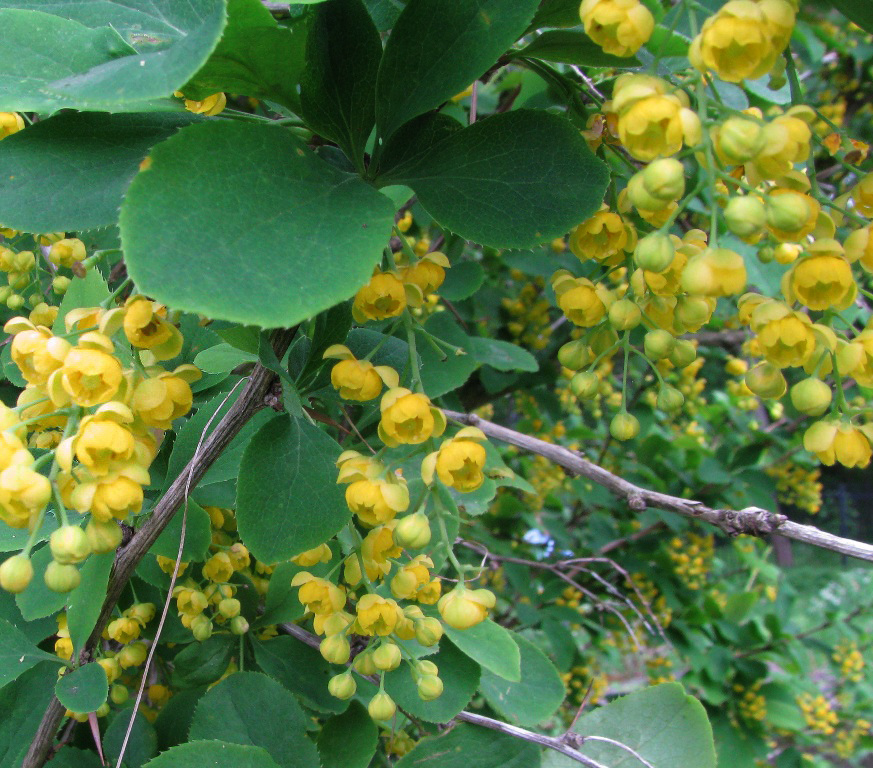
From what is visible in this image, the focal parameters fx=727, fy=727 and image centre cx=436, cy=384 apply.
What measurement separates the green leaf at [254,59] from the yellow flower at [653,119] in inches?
13.2

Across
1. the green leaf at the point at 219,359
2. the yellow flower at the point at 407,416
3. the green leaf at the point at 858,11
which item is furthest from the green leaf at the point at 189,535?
the green leaf at the point at 858,11

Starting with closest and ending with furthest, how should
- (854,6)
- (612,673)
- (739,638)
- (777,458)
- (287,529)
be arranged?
(854,6), (287,529), (739,638), (777,458), (612,673)

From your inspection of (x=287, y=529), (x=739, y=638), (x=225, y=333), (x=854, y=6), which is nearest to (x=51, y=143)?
(x=225, y=333)

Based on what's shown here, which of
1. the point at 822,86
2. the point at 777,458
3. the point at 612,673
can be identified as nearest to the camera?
the point at 777,458

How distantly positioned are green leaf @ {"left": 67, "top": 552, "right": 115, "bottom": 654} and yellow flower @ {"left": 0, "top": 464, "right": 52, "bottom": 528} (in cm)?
28

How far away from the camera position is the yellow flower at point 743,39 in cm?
60

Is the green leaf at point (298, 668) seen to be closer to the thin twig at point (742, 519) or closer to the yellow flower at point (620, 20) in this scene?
the thin twig at point (742, 519)

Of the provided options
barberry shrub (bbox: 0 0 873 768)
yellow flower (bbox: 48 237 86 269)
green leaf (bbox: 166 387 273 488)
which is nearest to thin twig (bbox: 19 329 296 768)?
barberry shrub (bbox: 0 0 873 768)

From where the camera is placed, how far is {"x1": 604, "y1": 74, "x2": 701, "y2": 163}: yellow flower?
0.65 metres

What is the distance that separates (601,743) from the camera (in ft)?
3.91

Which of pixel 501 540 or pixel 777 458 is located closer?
pixel 501 540

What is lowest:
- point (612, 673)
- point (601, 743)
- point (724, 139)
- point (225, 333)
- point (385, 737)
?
point (612, 673)

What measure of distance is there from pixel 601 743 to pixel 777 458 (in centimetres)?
257

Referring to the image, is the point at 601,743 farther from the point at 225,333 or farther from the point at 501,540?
the point at 501,540
